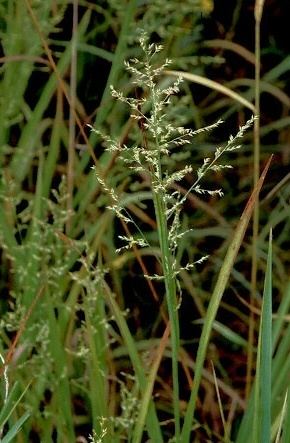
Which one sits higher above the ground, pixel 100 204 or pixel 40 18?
pixel 40 18

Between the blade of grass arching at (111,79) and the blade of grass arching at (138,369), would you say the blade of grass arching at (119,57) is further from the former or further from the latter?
the blade of grass arching at (138,369)

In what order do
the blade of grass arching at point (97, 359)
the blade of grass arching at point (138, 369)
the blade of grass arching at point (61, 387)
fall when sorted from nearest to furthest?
the blade of grass arching at point (138, 369) → the blade of grass arching at point (97, 359) → the blade of grass arching at point (61, 387)

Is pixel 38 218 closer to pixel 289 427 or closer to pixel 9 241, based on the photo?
pixel 9 241

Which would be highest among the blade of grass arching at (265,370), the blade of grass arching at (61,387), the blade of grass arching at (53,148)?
the blade of grass arching at (265,370)

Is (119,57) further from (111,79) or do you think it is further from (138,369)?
(138,369)

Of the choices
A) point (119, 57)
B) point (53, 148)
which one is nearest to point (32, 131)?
point (53, 148)

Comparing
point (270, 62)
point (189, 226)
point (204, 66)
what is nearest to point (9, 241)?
point (189, 226)

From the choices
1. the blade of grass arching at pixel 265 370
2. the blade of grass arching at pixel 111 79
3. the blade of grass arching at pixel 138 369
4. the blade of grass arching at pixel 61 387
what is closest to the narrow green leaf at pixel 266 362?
the blade of grass arching at pixel 265 370

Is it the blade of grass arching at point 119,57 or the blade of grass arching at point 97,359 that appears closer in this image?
the blade of grass arching at point 97,359

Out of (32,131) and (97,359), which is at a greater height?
(32,131)
